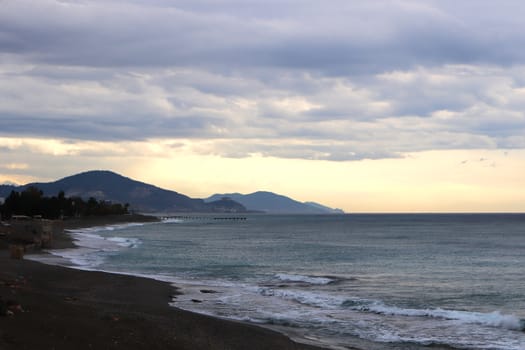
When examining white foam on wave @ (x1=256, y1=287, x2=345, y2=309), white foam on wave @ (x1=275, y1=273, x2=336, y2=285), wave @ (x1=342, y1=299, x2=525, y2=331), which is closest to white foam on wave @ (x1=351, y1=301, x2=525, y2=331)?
wave @ (x1=342, y1=299, x2=525, y2=331)

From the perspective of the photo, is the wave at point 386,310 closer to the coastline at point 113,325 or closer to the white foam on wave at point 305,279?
the white foam on wave at point 305,279

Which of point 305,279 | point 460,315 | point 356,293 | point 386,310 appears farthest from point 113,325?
point 305,279

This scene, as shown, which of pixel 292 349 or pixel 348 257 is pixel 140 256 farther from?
pixel 292 349

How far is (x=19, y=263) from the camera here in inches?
1682

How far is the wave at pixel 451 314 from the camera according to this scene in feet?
88.9

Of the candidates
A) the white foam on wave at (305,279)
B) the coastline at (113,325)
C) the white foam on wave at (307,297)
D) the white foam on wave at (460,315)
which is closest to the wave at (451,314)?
the white foam on wave at (460,315)

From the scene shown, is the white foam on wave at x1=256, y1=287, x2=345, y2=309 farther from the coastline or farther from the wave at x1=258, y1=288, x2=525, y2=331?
the coastline

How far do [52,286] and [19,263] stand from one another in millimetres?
11299

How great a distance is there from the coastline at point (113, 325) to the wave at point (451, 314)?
27.5 feet

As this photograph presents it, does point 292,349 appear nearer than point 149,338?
No

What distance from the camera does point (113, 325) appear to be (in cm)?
2036

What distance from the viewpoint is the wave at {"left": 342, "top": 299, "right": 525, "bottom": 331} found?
2709 centimetres

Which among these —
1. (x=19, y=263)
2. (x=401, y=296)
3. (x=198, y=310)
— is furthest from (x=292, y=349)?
(x=19, y=263)

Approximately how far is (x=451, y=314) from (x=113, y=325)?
1671 centimetres
